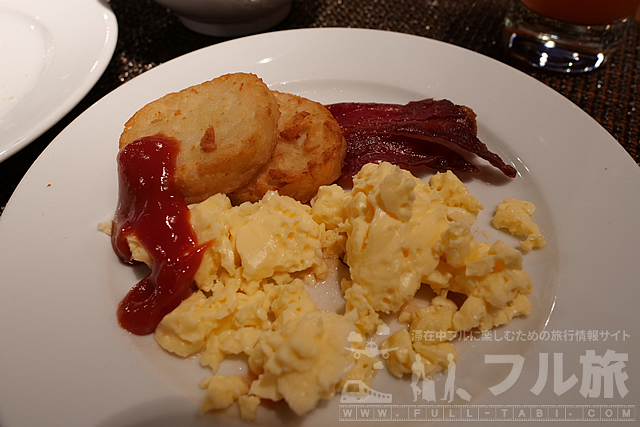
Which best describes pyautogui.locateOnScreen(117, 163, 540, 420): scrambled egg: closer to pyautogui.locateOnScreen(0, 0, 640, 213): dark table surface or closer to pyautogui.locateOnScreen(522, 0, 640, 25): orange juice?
pyautogui.locateOnScreen(0, 0, 640, 213): dark table surface

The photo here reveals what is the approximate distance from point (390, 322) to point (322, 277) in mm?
294

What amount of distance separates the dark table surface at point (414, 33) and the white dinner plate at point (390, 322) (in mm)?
525

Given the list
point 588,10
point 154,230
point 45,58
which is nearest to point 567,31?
point 588,10

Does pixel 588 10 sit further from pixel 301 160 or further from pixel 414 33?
pixel 301 160

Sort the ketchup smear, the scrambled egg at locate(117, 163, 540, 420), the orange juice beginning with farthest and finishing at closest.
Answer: the orange juice < the ketchup smear < the scrambled egg at locate(117, 163, 540, 420)

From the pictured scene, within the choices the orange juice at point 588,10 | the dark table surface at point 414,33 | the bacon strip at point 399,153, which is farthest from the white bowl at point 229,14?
the orange juice at point 588,10

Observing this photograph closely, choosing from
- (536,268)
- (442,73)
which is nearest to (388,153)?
(442,73)

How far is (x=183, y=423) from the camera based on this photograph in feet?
4.06

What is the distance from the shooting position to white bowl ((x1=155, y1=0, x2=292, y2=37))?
8.05 ft

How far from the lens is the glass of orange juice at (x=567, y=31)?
7.63ft

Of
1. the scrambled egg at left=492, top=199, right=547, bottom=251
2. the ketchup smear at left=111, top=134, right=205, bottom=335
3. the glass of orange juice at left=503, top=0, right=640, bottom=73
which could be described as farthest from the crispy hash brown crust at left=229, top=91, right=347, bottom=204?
the glass of orange juice at left=503, top=0, right=640, bottom=73

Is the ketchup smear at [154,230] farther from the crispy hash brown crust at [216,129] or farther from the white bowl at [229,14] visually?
the white bowl at [229,14]

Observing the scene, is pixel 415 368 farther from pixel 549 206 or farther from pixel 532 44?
pixel 532 44

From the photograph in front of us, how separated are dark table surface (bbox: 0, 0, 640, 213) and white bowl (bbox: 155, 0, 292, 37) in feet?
0.29
